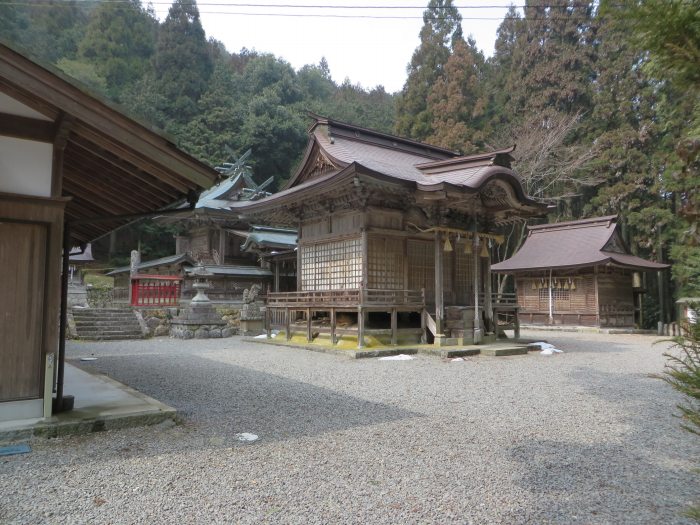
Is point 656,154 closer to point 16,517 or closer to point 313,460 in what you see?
point 313,460

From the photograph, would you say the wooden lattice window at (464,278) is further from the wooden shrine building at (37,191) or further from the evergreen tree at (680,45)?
the evergreen tree at (680,45)

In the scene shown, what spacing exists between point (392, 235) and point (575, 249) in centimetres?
1530

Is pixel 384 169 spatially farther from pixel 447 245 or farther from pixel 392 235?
pixel 447 245

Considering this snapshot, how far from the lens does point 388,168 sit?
46.1 ft

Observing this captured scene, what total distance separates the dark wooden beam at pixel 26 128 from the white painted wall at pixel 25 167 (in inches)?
1.8

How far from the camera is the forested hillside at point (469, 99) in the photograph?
26.5m

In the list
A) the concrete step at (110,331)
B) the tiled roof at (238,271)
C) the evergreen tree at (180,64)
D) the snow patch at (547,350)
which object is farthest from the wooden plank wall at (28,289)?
the evergreen tree at (180,64)

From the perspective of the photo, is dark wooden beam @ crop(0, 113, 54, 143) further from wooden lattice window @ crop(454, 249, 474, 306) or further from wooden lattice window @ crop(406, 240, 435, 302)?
wooden lattice window @ crop(454, 249, 474, 306)

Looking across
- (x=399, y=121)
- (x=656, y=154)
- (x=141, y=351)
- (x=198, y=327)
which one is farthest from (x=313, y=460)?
(x=399, y=121)

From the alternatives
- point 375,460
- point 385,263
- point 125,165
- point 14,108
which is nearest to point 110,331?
point 385,263

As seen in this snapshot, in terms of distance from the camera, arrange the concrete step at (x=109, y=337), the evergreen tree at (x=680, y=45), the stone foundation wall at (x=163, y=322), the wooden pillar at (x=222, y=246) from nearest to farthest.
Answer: the evergreen tree at (x=680, y=45) < the concrete step at (x=109, y=337) < the stone foundation wall at (x=163, y=322) < the wooden pillar at (x=222, y=246)

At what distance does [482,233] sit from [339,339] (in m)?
5.23

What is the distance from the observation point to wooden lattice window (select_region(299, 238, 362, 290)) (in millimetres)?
13641

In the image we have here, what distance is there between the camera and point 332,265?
14547mm
